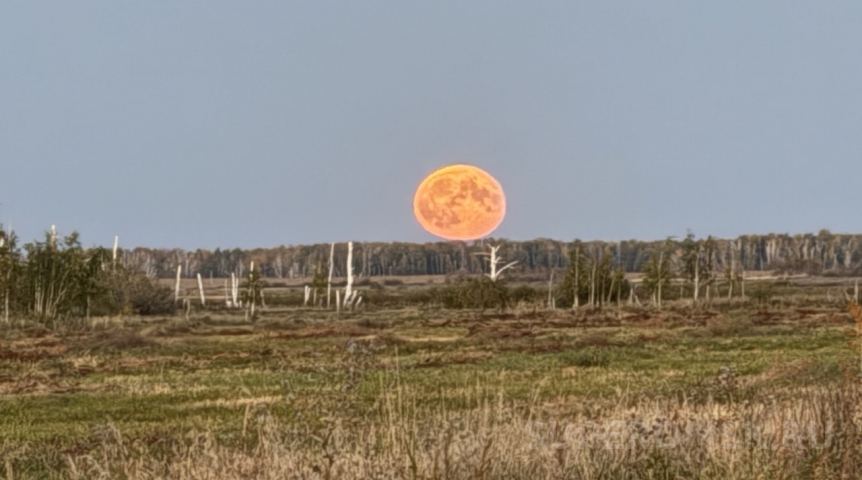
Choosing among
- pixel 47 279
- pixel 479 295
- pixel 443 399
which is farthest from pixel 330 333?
pixel 479 295

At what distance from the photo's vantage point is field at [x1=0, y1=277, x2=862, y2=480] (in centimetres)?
658

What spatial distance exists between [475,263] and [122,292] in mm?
104861

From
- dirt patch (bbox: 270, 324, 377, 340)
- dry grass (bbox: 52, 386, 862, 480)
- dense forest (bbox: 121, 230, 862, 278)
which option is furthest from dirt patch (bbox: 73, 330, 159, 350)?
dense forest (bbox: 121, 230, 862, 278)

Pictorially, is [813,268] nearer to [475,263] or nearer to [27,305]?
[475,263]

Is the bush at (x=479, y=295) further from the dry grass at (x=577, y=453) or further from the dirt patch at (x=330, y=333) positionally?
the dry grass at (x=577, y=453)

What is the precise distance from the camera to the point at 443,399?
998 cm

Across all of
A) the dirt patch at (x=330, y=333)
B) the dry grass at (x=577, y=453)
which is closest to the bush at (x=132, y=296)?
the dirt patch at (x=330, y=333)

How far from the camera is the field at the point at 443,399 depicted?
6.58m

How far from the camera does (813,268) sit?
131250 millimetres

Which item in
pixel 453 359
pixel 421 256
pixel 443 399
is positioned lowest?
pixel 453 359

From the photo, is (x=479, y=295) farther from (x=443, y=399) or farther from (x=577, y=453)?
(x=577, y=453)

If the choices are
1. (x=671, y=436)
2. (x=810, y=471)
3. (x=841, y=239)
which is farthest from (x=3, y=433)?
(x=841, y=239)

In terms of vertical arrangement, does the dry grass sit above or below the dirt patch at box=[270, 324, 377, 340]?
above

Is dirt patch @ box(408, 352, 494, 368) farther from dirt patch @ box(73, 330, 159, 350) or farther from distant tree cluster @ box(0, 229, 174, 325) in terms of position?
distant tree cluster @ box(0, 229, 174, 325)
